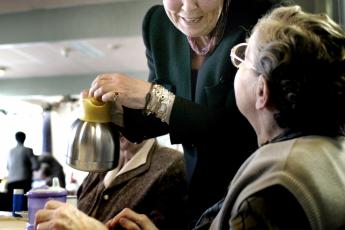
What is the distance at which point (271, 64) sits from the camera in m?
0.72

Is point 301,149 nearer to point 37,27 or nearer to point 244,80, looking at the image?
point 244,80

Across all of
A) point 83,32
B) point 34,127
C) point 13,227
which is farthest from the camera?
point 83,32

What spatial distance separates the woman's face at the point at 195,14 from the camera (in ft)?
3.30

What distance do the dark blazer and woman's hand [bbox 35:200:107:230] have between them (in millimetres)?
264

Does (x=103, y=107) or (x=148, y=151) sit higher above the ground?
(x=103, y=107)

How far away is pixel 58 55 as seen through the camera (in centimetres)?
532

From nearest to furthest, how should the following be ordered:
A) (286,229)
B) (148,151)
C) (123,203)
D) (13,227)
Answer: (286,229) < (13,227) < (123,203) < (148,151)

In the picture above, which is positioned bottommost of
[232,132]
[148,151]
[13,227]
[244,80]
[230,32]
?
[13,227]

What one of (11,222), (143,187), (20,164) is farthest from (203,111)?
(20,164)

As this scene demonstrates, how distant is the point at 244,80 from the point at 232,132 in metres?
0.22

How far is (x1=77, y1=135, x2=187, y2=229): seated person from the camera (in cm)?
148

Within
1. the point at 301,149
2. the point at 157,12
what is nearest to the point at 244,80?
the point at 301,149

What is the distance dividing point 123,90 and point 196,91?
20cm


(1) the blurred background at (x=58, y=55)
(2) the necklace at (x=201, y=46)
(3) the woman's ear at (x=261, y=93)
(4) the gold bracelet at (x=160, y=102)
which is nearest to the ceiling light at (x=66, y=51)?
(1) the blurred background at (x=58, y=55)
